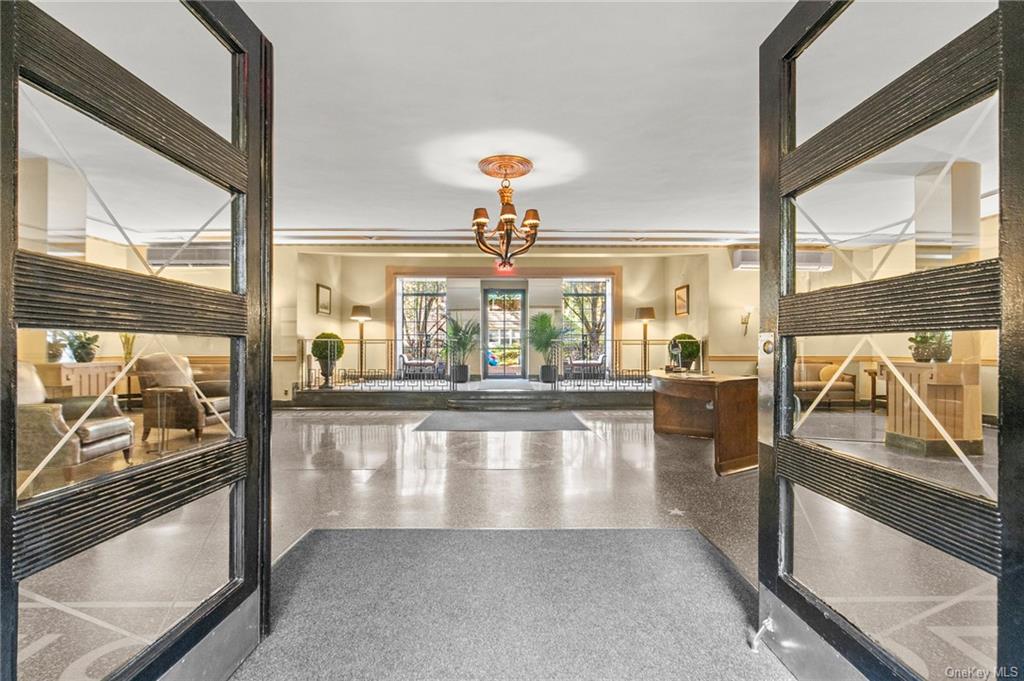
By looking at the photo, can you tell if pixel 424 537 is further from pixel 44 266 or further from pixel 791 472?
pixel 44 266

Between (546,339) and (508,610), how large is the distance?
9169mm

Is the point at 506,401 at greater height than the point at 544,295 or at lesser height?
lesser

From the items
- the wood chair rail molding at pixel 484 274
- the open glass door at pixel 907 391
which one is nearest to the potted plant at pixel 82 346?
the open glass door at pixel 907 391

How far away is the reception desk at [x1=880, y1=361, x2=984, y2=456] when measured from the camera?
13.8ft

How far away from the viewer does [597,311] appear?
12.2 metres

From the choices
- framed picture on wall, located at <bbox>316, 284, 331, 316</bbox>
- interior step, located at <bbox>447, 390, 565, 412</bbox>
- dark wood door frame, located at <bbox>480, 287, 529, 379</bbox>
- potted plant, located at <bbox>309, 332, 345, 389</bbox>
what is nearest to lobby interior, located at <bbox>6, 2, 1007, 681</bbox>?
interior step, located at <bbox>447, 390, 565, 412</bbox>

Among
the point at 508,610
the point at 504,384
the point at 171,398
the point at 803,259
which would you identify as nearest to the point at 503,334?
the point at 504,384

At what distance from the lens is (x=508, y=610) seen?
2.16 meters

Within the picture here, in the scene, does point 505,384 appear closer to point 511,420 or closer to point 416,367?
point 416,367

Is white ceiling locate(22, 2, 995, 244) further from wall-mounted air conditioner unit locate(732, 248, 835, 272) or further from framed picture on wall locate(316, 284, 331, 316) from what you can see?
framed picture on wall locate(316, 284, 331, 316)

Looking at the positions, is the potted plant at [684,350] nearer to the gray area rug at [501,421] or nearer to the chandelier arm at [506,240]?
the gray area rug at [501,421]

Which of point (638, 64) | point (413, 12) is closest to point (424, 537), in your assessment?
point (413, 12)

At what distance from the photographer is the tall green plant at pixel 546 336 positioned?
11164 mm

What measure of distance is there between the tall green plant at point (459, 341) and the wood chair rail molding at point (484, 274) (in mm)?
1084
